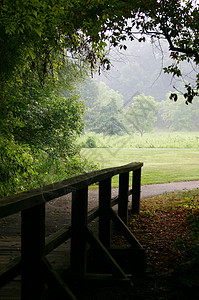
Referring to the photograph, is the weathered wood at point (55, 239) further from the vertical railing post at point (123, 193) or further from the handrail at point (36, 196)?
the vertical railing post at point (123, 193)

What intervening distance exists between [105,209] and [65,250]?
0.89 meters

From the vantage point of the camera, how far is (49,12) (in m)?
6.18

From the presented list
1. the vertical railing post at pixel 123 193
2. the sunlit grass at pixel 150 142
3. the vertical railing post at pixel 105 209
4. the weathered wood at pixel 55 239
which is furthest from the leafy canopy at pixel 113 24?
the sunlit grass at pixel 150 142

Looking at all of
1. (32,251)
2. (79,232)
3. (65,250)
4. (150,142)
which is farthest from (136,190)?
(150,142)

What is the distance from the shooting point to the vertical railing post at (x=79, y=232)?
3.80m

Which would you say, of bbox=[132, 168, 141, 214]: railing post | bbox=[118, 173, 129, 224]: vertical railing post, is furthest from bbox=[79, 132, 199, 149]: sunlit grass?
bbox=[118, 173, 129, 224]: vertical railing post

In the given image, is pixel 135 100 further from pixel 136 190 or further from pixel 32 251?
pixel 32 251

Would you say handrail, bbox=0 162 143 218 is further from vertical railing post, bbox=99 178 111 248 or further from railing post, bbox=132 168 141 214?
railing post, bbox=132 168 141 214

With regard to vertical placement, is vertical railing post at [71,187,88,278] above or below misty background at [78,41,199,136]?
below

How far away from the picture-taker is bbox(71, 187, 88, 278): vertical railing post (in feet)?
12.5

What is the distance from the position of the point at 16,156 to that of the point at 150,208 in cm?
414

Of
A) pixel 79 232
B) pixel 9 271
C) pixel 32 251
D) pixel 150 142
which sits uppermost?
pixel 32 251

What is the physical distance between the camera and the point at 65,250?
174 inches

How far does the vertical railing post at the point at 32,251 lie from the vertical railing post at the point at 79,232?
1.08 metres
